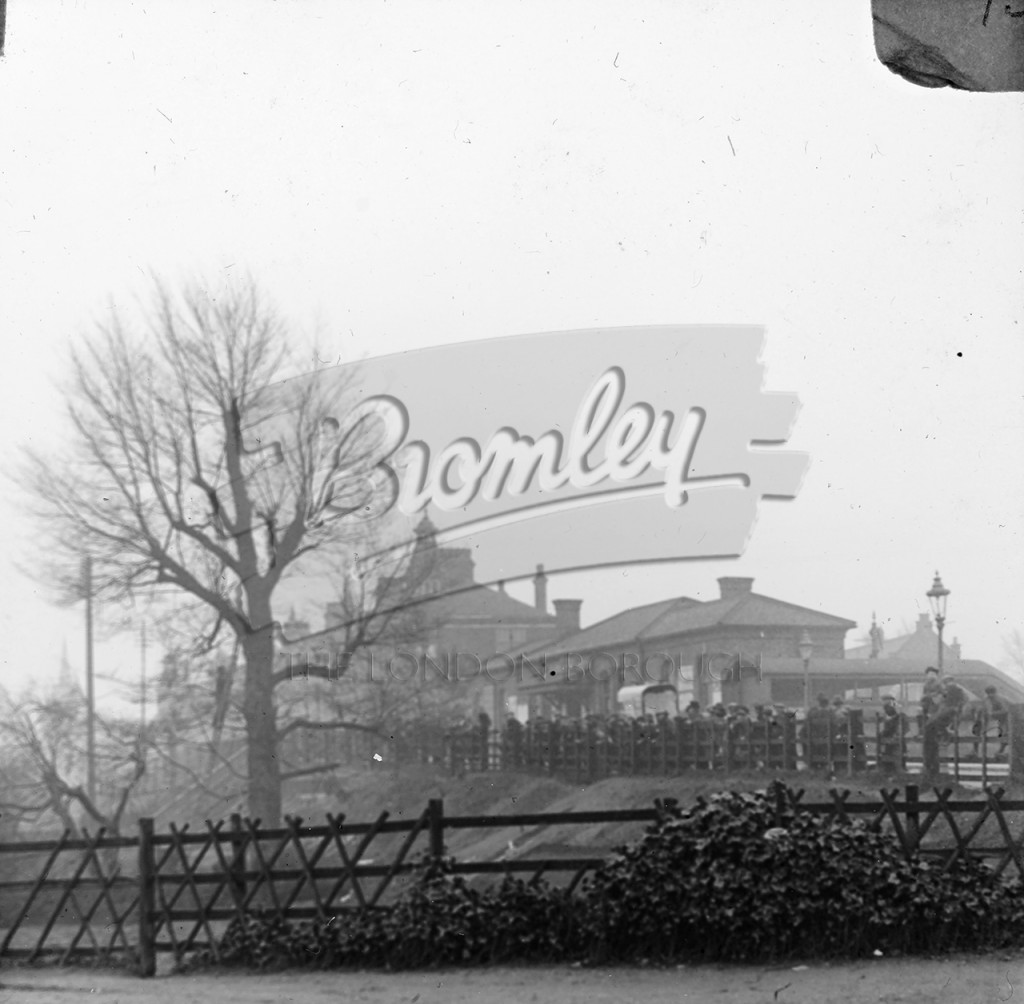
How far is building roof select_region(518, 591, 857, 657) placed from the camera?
682 cm

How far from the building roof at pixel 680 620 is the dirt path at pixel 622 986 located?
178 cm

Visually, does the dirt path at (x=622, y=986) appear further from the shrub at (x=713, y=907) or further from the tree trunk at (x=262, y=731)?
the tree trunk at (x=262, y=731)

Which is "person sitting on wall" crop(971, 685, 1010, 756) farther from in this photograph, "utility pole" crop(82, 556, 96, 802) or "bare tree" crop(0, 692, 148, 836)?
"utility pole" crop(82, 556, 96, 802)

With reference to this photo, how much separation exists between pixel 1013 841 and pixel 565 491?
11.1 ft

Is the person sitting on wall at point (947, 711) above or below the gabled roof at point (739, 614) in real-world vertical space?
below

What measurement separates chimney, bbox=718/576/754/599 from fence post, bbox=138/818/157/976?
12.7 feet

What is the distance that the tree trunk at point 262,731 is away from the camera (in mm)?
7102

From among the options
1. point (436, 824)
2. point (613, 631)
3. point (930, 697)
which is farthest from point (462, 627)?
point (930, 697)

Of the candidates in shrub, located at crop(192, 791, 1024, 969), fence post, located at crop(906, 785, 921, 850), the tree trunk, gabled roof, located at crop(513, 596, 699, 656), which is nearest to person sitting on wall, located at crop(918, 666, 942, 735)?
fence post, located at crop(906, 785, 921, 850)

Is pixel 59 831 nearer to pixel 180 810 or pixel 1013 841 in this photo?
pixel 180 810

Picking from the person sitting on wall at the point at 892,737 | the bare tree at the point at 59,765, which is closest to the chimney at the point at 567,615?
the person sitting on wall at the point at 892,737

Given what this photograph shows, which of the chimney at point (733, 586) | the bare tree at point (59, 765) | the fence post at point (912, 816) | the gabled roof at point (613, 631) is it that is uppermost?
the chimney at point (733, 586)

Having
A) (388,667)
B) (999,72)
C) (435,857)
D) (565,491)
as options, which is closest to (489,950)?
(435,857)

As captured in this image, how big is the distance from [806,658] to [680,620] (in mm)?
911
